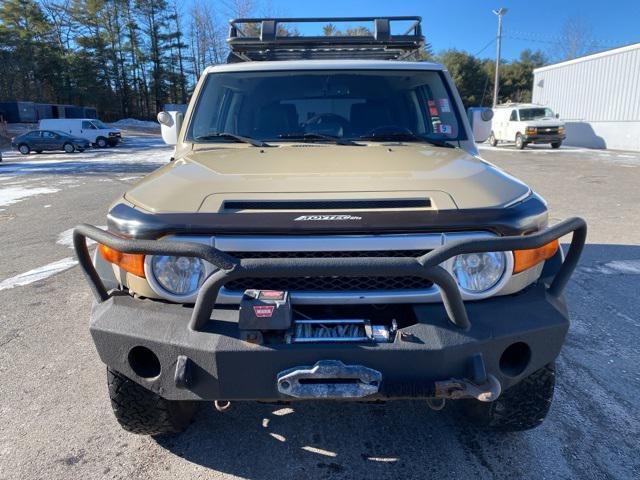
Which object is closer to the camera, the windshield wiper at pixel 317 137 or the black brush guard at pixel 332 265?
the black brush guard at pixel 332 265

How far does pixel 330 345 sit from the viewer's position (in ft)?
6.05

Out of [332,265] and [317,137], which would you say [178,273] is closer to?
[332,265]

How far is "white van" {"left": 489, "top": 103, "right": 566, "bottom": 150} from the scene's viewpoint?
2331cm

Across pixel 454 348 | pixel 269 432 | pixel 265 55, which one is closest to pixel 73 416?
pixel 269 432

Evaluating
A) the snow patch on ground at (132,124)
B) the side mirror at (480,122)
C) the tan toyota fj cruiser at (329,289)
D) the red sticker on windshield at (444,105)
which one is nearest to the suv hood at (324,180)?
the tan toyota fj cruiser at (329,289)

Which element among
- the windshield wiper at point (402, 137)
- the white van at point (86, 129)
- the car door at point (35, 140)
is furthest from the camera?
the white van at point (86, 129)

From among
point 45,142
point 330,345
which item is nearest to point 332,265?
point 330,345

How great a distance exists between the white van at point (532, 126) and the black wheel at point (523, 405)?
23.8m

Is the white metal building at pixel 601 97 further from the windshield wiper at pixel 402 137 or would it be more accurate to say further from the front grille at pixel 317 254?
the front grille at pixel 317 254

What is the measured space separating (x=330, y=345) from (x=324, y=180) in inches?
→ 30.2

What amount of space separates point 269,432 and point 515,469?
126cm

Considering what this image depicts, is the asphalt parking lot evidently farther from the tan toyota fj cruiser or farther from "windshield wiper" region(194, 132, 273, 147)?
"windshield wiper" region(194, 132, 273, 147)

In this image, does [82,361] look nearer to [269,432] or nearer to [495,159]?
[269,432]

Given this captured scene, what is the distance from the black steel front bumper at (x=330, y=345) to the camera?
1814mm
